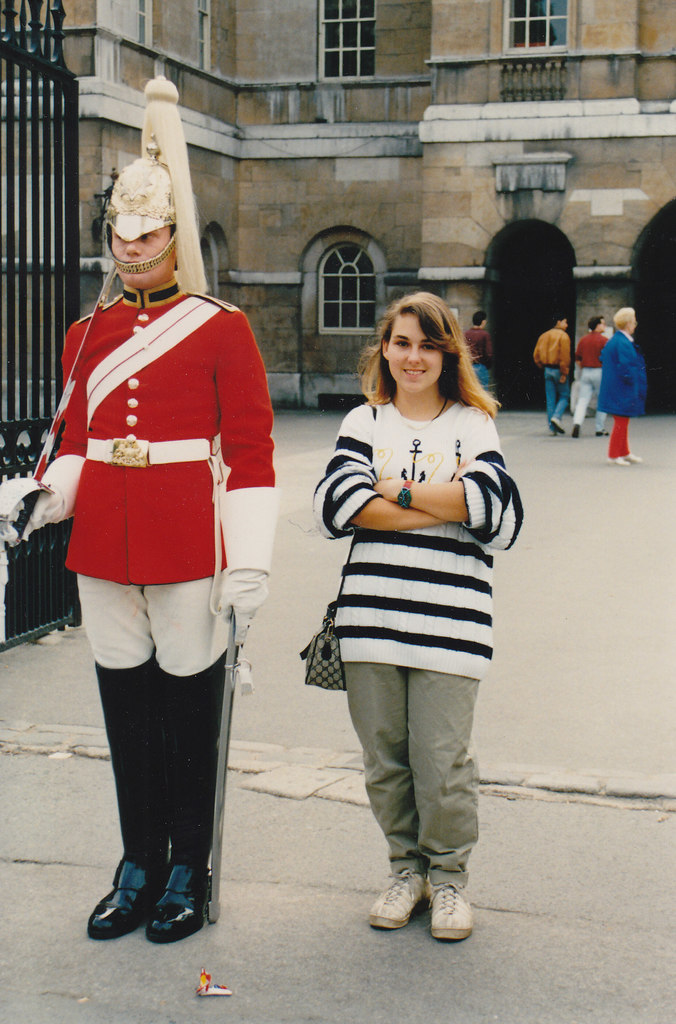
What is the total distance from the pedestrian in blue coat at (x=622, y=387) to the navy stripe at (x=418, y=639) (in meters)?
11.0

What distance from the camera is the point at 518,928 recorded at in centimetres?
353

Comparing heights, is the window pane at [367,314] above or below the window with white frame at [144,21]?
below

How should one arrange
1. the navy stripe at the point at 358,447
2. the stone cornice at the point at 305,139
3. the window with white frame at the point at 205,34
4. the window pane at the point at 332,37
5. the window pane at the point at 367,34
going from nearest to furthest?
the navy stripe at the point at 358,447
the stone cornice at the point at 305,139
the window with white frame at the point at 205,34
the window pane at the point at 367,34
the window pane at the point at 332,37

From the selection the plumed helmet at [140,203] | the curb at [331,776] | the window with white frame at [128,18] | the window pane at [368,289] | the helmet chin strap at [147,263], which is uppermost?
the window with white frame at [128,18]

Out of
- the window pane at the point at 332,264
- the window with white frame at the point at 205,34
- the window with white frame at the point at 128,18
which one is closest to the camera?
the window with white frame at the point at 128,18

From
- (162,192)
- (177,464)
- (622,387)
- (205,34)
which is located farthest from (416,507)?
(205,34)

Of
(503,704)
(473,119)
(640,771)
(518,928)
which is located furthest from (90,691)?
(473,119)

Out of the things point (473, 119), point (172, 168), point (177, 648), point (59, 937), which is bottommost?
point (59, 937)

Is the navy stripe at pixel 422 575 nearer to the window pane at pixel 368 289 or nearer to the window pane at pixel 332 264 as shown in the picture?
the window pane at pixel 368 289

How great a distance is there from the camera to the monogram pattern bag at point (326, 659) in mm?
3555

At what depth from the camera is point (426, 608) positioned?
11.3 feet

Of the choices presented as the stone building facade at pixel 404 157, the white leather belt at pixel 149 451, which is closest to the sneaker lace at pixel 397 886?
the white leather belt at pixel 149 451

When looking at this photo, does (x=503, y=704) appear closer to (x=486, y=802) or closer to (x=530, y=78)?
(x=486, y=802)

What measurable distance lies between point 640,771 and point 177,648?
210cm
